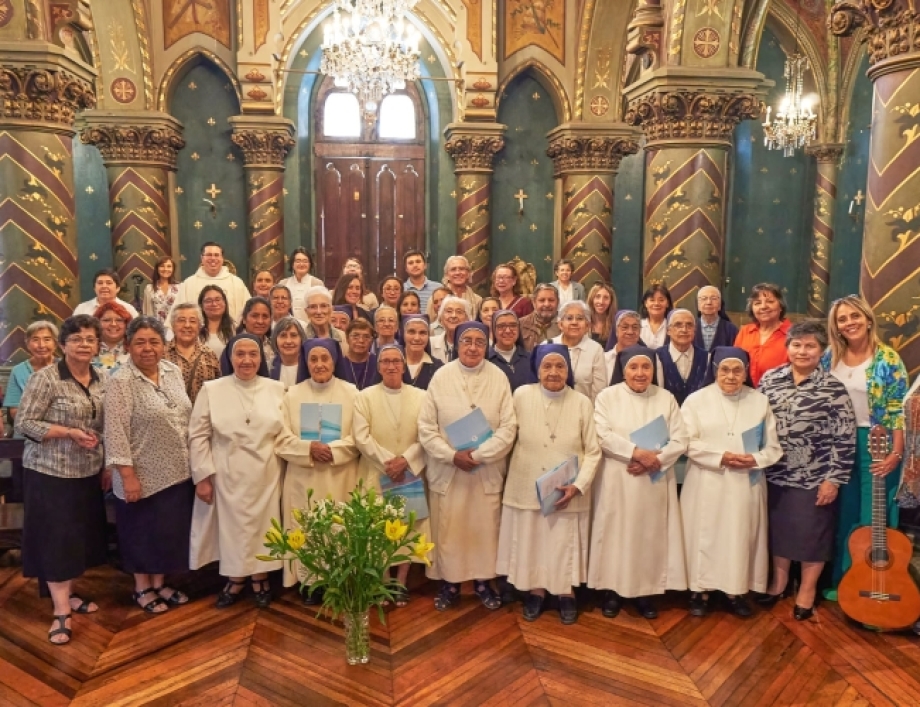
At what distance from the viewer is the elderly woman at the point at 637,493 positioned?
14.9 feet

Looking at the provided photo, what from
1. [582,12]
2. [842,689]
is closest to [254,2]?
[582,12]

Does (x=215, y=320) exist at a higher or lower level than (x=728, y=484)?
higher

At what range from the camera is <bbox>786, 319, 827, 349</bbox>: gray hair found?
453 cm

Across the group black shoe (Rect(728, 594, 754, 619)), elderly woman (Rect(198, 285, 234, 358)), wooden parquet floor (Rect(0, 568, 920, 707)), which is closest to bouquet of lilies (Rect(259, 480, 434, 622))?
wooden parquet floor (Rect(0, 568, 920, 707))

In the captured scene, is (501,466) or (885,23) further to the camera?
(885,23)

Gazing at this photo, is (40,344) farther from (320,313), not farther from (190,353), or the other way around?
(320,313)

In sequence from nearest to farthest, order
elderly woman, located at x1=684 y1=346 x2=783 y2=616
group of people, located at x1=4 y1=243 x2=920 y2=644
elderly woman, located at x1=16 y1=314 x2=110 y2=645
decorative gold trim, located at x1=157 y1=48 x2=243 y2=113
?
elderly woman, located at x1=16 y1=314 x2=110 y2=645, group of people, located at x1=4 y1=243 x2=920 y2=644, elderly woman, located at x1=684 y1=346 x2=783 y2=616, decorative gold trim, located at x1=157 y1=48 x2=243 y2=113

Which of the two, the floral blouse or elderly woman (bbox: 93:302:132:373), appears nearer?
the floral blouse

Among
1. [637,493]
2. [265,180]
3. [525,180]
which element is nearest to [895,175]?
[637,493]

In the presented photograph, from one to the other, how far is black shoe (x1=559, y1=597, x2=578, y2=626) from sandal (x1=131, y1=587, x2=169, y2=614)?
8.08 feet

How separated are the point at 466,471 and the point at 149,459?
6.24 feet

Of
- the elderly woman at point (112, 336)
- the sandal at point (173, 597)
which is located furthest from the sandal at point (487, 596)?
the elderly woman at point (112, 336)

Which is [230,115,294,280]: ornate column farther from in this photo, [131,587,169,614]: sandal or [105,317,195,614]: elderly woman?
[131,587,169,614]: sandal

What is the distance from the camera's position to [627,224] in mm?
13492
